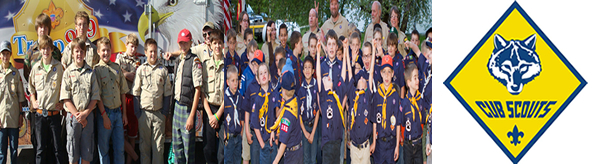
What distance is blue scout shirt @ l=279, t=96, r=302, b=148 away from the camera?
195 inches

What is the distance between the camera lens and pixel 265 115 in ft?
16.7

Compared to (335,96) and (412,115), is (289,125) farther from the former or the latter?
(412,115)

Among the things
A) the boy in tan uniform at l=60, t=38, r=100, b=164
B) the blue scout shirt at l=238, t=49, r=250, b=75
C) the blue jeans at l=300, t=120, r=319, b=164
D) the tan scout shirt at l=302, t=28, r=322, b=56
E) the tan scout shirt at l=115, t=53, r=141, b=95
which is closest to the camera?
the boy in tan uniform at l=60, t=38, r=100, b=164

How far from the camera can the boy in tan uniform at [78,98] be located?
4957 mm

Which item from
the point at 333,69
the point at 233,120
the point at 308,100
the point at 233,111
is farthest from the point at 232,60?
the point at 333,69

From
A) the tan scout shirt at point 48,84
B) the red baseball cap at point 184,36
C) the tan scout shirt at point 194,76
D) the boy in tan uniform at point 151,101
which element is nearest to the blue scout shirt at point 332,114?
the tan scout shirt at point 194,76

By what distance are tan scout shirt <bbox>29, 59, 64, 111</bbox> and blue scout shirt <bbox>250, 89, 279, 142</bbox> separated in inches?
85.5

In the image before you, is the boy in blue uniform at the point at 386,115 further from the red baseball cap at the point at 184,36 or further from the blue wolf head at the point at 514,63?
the red baseball cap at the point at 184,36

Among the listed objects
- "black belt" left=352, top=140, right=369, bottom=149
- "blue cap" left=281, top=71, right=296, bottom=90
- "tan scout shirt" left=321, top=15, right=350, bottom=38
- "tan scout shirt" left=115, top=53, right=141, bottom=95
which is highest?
"tan scout shirt" left=115, top=53, right=141, bottom=95

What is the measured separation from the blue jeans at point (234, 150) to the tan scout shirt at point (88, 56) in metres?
1.78

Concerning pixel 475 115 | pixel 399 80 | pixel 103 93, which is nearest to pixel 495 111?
pixel 475 115

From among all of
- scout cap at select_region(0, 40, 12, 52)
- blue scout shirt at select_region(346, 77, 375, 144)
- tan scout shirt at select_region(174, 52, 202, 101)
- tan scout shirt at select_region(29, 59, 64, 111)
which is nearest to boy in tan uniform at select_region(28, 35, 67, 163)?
tan scout shirt at select_region(29, 59, 64, 111)

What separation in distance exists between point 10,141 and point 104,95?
4.48 ft

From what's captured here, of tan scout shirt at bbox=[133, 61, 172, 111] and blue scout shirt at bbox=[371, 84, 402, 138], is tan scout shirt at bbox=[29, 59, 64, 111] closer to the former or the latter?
tan scout shirt at bbox=[133, 61, 172, 111]
